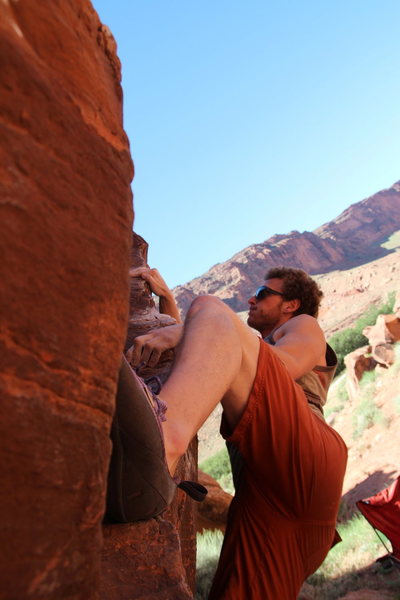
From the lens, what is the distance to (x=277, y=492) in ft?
6.83

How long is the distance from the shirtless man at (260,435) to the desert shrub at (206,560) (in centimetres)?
278

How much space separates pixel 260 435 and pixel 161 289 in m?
1.91

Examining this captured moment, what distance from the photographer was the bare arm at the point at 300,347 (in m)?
2.31

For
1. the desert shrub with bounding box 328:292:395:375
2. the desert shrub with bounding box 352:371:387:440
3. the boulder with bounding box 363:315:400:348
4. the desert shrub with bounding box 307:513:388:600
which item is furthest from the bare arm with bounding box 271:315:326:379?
the desert shrub with bounding box 328:292:395:375

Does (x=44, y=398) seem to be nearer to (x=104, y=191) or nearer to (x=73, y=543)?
(x=73, y=543)

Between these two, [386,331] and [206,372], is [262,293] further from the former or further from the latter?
[386,331]

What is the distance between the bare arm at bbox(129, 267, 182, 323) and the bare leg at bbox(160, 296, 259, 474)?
180 cm

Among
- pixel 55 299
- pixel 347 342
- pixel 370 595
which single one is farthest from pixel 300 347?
pixel 347 342

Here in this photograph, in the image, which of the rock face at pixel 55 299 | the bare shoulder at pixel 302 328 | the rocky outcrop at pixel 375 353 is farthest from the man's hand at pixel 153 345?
the rocky outcrop at pixel 375 353

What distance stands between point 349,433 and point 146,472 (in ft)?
38.3

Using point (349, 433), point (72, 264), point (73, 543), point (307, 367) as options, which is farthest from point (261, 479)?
point (349, 433)

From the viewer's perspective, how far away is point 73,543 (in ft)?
2.52

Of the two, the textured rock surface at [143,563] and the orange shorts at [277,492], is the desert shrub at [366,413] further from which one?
the textured rock surface at [143,563]

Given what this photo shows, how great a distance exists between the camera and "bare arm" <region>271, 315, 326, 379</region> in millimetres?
2314
